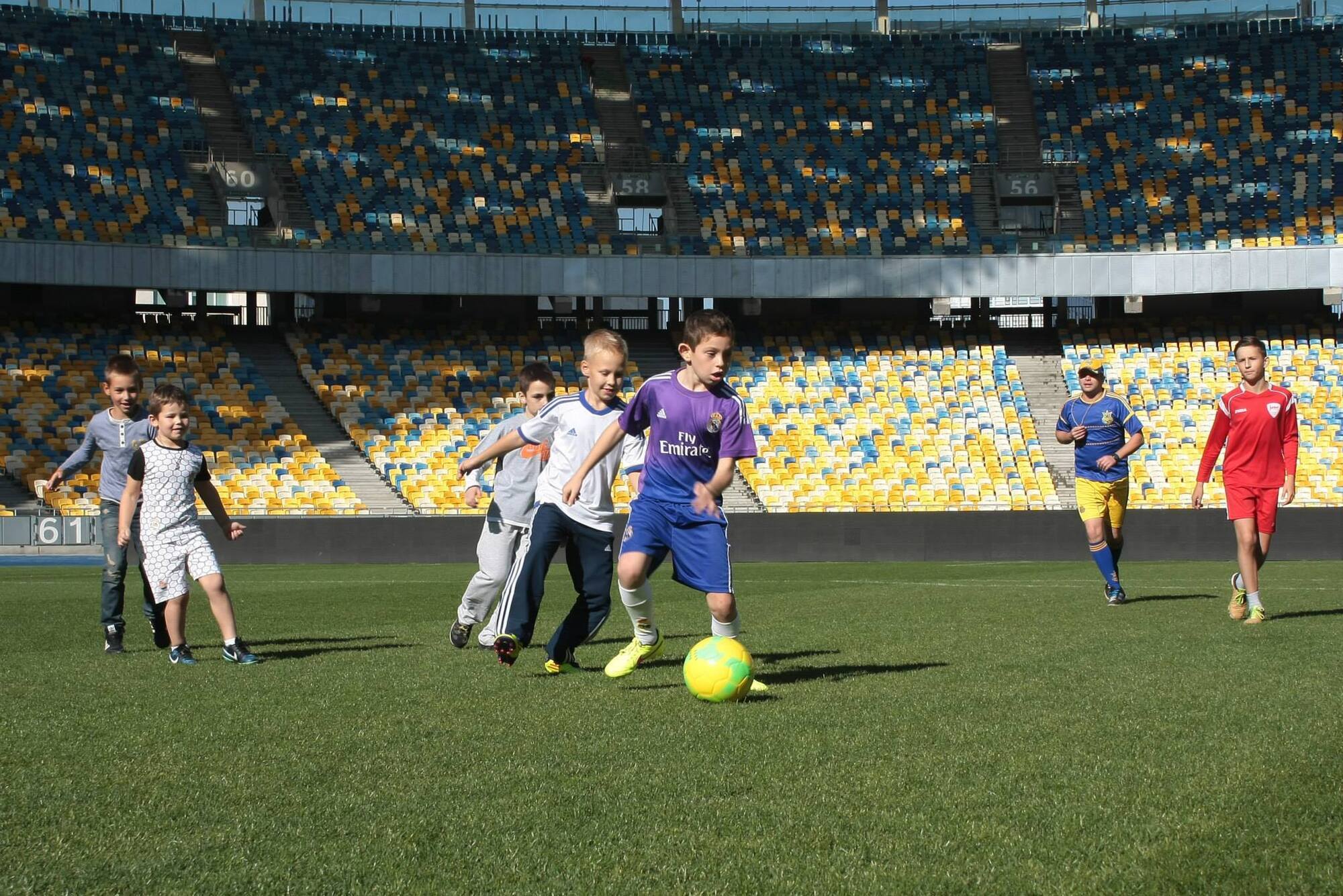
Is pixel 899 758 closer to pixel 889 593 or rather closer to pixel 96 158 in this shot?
pixel 889 593

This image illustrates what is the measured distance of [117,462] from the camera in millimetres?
10055

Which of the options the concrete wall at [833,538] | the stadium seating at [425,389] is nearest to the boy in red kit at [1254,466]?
the concrete wall at [833,538]

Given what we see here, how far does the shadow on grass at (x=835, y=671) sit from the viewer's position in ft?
24.7

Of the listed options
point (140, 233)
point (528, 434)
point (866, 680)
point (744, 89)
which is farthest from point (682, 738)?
point (744, 89)

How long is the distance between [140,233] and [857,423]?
16.7 metres

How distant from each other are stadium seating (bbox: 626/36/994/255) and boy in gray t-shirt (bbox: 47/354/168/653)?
26595 millimetres

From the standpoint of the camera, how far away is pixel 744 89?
39875 mm

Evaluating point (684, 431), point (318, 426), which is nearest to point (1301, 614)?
point (684, 431)

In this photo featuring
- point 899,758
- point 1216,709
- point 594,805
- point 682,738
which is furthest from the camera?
point 1216,709

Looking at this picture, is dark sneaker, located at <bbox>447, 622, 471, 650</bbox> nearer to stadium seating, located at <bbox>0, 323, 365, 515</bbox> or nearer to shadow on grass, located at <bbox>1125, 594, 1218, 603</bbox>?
shadow on grass, located at <bbox>1125, 594, 1218, 603</bbox>

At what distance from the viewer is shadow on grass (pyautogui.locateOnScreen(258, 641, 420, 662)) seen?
30.3 ft

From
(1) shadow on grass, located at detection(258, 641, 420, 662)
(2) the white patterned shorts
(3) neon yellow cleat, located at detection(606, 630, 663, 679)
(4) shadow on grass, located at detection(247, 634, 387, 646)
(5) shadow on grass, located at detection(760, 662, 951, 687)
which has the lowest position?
(4) shadow on grass, located at detection(247, 634, 387, 646)

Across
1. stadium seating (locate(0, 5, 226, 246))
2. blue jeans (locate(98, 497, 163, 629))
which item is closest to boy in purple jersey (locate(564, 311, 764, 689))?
blue jeans (locate(98, 497, 163, 629))

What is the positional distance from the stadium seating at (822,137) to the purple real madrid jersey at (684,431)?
29.1 metres
